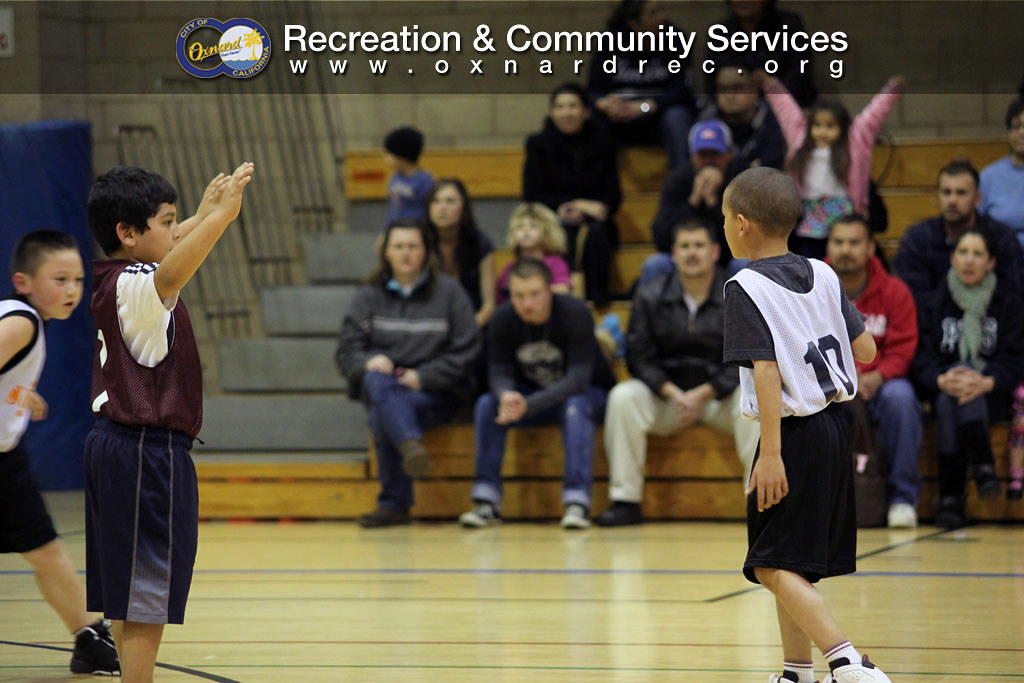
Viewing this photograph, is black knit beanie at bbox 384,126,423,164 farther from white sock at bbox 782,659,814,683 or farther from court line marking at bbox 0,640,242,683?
white sock at bbox 782,659,814,683

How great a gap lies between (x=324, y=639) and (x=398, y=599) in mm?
600

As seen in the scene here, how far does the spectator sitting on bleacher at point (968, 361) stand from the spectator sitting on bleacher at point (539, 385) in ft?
5.00

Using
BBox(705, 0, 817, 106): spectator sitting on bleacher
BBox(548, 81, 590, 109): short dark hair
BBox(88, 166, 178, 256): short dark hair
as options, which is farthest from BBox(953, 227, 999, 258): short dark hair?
BBox(88, 166, 178, 256): short dark hair

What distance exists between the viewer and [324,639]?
3281mm

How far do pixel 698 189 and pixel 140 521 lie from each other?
434 cm

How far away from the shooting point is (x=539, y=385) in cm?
586

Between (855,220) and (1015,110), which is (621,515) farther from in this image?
(1015,110)

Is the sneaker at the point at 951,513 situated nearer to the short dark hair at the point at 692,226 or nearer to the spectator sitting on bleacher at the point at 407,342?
the short dark hair at the point at 692,226

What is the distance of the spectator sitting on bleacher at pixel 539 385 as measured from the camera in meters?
5.59

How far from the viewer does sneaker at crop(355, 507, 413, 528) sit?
5641 millimetres

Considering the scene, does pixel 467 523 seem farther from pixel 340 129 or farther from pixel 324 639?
pixel 340 129

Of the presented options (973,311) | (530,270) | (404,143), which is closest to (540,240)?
(530,270)

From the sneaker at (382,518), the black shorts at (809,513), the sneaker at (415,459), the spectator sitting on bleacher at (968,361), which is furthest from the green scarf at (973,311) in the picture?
the black shorts at (809,513)

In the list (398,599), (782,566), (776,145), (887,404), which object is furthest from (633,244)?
(782,566)
